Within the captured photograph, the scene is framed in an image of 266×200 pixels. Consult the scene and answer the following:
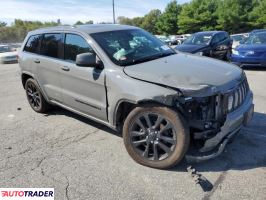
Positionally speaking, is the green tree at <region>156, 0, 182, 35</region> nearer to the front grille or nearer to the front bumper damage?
the front grille

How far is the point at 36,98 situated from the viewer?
665 cm

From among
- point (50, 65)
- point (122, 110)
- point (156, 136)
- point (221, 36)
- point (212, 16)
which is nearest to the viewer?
point (156, 136)

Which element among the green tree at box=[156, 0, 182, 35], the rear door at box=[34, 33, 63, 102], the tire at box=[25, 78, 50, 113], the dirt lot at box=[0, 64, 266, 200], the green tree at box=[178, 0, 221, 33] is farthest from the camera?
the green tree at box=[156, 0, 182, 35]

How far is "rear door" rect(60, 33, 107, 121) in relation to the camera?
4.65 metres

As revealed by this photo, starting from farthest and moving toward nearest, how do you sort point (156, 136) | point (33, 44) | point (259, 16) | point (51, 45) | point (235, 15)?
point (235, 15), point (259, 16), point (33, 44), point (51, 45), point (156, 136)

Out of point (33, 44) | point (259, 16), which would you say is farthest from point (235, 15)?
point (33, 44)

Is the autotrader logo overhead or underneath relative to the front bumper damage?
underneath

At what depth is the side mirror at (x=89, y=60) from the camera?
4516 millimetres

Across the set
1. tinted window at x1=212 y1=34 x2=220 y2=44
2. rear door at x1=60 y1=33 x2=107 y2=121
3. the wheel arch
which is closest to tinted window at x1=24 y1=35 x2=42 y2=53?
rear door at x1=60 y1=33 x2=107 y2=121

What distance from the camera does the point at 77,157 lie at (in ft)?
15.0

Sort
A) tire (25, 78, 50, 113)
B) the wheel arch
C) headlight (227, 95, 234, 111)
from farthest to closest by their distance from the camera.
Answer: tire (25, 78, 50, 113) < the wheel arch < headlight (227, 95, 234, 111)

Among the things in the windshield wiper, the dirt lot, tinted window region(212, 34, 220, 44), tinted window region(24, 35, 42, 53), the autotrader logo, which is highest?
tinted window region(24, 35, 42, 53)

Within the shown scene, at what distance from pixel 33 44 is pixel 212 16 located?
61.6 metres

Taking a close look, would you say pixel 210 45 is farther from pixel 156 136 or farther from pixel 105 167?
pixel 105 167
